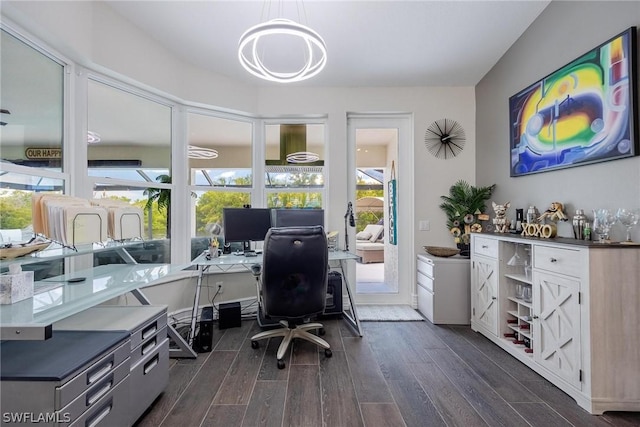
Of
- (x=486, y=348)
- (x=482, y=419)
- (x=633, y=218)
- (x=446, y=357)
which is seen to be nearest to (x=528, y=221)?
(x=633, y=218)

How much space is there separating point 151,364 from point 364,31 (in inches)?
122

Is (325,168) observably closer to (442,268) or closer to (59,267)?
(442,268)

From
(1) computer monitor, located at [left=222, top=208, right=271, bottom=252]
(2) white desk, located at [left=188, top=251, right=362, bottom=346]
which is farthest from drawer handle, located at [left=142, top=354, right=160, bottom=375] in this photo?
(1) computer monitor, located at [left=222, top=208, right=271, bottom=252]

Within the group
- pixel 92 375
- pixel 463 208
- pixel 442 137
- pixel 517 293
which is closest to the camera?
pixel 92 375

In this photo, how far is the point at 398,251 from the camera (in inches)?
142

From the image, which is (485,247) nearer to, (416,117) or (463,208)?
(463,208)

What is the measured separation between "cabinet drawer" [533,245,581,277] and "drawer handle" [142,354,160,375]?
268cm

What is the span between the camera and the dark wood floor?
1589mm

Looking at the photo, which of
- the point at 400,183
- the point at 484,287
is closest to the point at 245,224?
the point at 400,183

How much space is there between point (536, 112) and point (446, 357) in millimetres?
2277

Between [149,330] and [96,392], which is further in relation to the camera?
[149,330]

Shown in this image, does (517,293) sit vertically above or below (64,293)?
below

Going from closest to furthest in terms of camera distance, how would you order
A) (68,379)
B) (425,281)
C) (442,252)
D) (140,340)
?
1. (68,379)
2. (140,340)
3. (442,252)
4. (425,281)

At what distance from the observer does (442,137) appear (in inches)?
138
